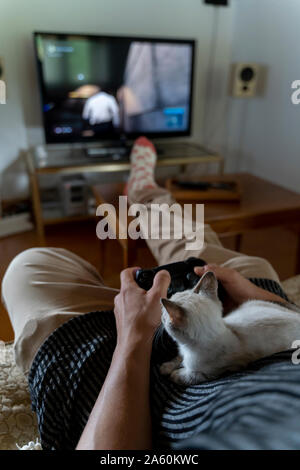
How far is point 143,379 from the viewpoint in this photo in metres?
0.51

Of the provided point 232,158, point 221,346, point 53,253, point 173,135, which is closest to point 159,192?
point 53,253

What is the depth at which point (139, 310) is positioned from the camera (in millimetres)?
605

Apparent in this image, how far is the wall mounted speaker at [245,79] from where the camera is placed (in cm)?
222

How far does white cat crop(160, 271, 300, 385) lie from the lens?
1.68 ft

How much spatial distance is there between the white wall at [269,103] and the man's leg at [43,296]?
3.99 feet

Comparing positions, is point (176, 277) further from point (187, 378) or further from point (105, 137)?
point (105, 137)

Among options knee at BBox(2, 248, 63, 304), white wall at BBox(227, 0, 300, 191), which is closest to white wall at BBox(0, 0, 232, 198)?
white wall at BBox(227, 0, 300, 191)

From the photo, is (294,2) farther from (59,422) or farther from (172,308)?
(59,422)

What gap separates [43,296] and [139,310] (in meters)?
0.22

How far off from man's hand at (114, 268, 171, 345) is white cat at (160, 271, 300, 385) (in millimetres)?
50

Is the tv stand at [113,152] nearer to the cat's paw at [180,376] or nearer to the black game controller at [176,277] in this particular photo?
the black game controller at [176,277]

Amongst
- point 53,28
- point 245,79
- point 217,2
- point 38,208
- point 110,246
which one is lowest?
point 110,246

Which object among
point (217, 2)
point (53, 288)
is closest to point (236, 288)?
point (53, 288)

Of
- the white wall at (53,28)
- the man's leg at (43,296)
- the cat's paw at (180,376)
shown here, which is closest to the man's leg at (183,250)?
the man's leg at (43,296)
